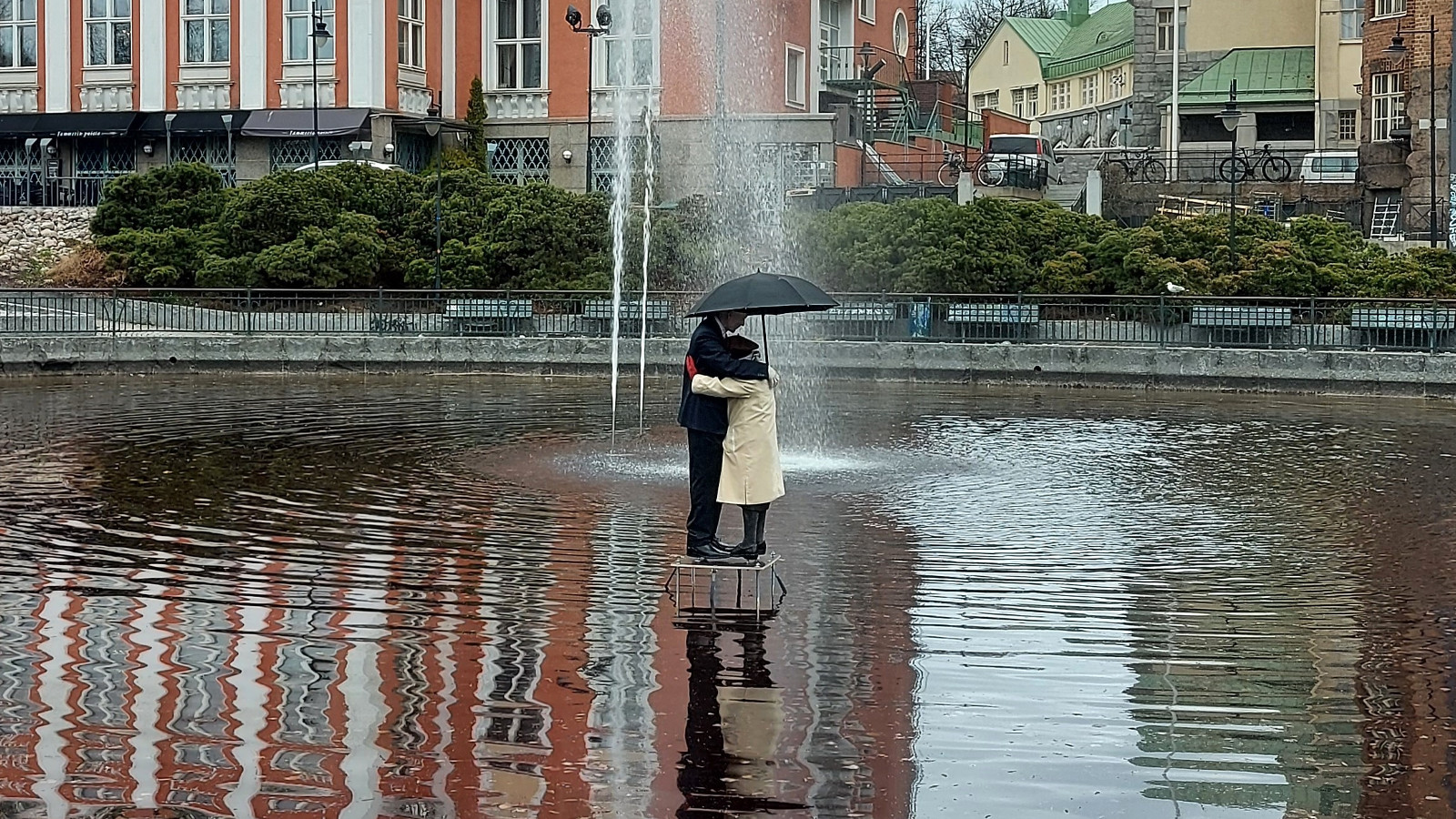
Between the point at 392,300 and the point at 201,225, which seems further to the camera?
the point at 201,225

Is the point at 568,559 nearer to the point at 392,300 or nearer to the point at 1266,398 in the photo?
the point at 1266,398

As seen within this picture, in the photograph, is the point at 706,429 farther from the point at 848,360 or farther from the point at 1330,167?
the point at 1330,167

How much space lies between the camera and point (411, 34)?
5472cm

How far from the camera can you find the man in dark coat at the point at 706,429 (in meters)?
10.8

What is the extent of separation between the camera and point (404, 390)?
2772 centimetres

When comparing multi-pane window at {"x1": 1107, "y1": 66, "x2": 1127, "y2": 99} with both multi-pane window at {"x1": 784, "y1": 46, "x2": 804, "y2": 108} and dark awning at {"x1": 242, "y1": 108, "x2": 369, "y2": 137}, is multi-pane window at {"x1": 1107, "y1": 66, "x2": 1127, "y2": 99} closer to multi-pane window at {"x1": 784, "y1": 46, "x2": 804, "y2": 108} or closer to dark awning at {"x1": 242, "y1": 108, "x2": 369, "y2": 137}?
multi-pane window at {"x1": 784, "y1": 46, "x2": 804, "y2": 108}

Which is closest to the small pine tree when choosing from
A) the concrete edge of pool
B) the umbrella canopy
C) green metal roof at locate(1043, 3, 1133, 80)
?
the concrete edge of pool

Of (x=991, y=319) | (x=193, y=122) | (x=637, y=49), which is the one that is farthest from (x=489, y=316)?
(x=193, y=122)

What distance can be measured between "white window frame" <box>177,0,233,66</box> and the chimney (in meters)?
60.5

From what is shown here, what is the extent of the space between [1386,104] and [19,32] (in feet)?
139

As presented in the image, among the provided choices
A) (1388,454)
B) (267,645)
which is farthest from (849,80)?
(267,645)

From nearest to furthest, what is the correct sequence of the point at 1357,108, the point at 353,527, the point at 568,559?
the point at 568,559 < the point at 353,527 < the point at 1357,108

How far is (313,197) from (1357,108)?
4117cm

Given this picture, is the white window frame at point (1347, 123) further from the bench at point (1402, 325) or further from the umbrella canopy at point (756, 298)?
the umbrella canopy at point (756, 298)
